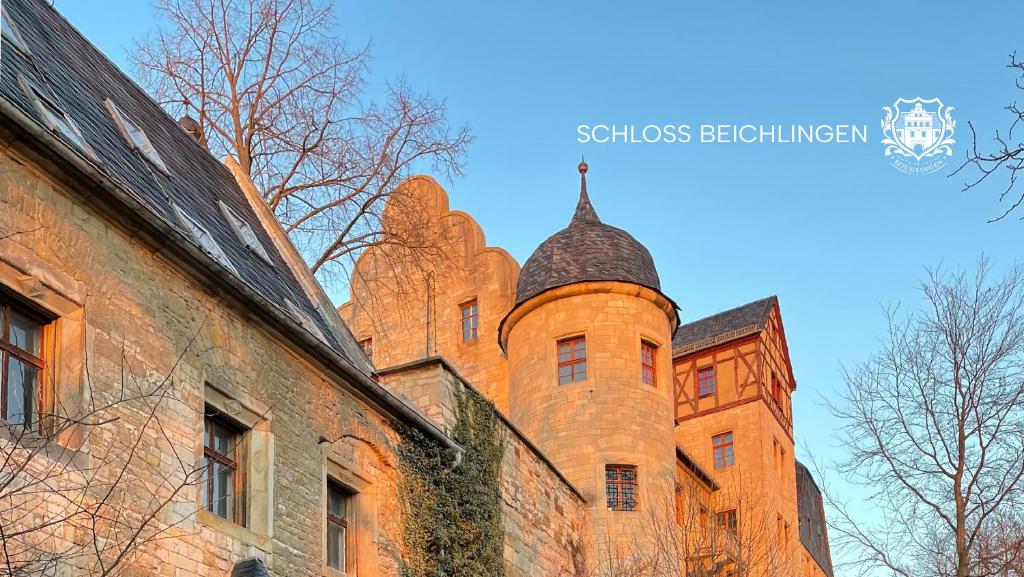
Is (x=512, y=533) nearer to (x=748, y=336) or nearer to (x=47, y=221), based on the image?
(x=47, y=221)

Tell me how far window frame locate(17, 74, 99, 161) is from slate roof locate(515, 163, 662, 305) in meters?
14.0

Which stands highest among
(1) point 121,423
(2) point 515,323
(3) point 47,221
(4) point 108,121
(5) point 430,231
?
(5) point 430,231

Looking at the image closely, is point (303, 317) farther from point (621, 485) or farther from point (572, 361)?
point (572, 361)

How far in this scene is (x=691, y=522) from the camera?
2409 centimetres

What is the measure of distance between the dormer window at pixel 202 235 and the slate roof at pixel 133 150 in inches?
6.2

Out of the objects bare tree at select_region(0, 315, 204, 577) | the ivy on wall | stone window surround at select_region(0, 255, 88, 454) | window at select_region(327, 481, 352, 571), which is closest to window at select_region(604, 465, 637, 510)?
the ivy on wall

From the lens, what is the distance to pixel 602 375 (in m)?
24.5

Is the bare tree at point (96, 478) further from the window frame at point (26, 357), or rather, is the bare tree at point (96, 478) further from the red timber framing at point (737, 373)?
the red timber framing at point (737, 373)

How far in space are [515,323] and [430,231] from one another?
127 inches

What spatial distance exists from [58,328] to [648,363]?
52.2 ft

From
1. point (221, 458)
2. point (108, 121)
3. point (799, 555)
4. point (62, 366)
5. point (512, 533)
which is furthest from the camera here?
point (799, 555)

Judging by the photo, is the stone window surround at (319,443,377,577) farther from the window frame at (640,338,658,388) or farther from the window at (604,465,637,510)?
the window frame at (640,338,658,388)

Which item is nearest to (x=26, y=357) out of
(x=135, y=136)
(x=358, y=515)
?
(x=135, y=136)

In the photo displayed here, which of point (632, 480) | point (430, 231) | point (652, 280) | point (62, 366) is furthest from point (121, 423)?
point (430, 231)
